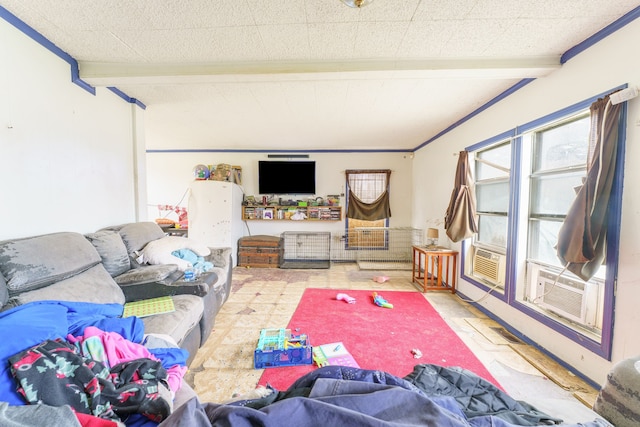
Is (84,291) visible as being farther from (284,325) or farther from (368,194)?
(368,194)

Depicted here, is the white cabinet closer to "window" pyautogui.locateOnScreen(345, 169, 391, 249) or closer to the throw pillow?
the throw pillow

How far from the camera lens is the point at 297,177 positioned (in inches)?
195

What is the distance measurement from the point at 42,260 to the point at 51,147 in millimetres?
938

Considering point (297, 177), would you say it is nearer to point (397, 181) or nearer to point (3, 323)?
point (397, 181)

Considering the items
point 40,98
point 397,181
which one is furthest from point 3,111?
point 397,181

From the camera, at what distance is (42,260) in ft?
4.80

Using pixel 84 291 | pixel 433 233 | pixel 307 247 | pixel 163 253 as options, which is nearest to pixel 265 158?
pixel 307 247

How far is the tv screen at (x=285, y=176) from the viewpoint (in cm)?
495

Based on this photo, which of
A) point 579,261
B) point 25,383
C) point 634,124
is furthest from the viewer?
point 579,261

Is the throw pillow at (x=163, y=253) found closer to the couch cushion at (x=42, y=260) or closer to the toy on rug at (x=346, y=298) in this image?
the couch cushion at (x=42, y=260)

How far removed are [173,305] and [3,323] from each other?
81 cm

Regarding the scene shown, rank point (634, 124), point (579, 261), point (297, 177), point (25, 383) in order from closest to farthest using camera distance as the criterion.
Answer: point (25, 383), point (634, 124), point (579, 261), point (297, 177)

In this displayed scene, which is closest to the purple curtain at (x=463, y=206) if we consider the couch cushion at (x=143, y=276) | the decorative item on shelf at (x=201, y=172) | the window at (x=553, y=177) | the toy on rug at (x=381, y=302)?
the window at (x=553, y=177)

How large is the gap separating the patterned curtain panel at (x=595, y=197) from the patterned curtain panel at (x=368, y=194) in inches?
134
